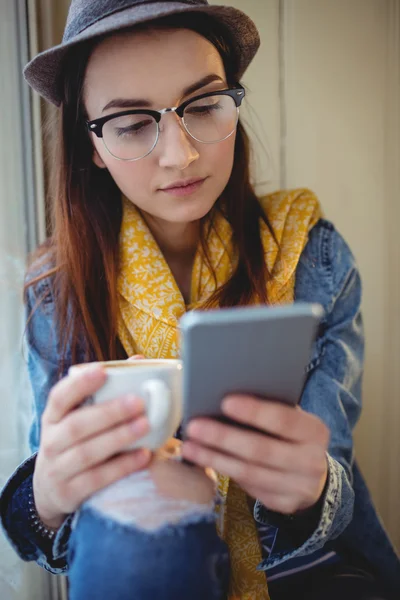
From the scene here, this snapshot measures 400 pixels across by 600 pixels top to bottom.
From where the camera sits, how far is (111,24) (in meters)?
0.71

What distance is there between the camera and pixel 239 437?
50 centimetres

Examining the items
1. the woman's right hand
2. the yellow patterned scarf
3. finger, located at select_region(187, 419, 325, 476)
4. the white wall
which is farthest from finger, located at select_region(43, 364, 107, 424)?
the white wall

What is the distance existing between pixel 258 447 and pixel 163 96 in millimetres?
567

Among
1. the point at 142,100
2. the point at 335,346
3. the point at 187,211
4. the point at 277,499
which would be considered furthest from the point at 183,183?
the point at 277,499

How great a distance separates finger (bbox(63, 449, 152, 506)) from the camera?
52 cm

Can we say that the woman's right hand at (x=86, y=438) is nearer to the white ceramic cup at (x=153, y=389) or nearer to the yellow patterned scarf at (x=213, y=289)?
the white ceramic cup at (x=153, y=389)

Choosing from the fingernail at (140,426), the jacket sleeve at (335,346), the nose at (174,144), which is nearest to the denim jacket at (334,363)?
the jacket sleeve at (335,346)

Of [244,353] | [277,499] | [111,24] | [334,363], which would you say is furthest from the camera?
[334,363]

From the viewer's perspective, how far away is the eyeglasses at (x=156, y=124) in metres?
0.80

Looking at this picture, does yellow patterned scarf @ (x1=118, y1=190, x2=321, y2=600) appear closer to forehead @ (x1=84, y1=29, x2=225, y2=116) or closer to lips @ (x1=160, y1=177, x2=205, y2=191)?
lips @ (x1=160, y1=177, x2=205, y2=191)

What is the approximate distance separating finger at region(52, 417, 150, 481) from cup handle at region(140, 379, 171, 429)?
0.01 meters

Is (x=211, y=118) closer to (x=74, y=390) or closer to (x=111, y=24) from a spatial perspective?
(x=111, y=24)

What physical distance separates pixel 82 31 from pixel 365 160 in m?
0.85

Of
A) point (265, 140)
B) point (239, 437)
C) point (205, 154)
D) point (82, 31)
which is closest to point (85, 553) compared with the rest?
point (239, 437)
